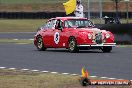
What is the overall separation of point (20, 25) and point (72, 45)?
114ft

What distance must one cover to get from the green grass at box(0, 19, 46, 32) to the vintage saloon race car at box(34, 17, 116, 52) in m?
27.9

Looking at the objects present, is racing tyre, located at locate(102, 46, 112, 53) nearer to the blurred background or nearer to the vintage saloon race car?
the vintage saloon race car

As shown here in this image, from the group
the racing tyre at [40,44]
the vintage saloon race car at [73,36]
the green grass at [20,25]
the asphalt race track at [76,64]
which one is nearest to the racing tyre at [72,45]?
the vintage saloon race car at [73,36]

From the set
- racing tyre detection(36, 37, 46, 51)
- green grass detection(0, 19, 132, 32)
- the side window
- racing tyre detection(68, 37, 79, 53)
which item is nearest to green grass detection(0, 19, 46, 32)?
green grass detection(0, 19, 132, 32)

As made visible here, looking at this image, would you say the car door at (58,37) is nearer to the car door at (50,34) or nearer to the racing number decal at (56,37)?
the racing number decal at (56,37)

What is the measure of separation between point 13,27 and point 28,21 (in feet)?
12.5

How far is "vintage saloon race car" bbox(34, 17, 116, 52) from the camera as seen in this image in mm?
23953

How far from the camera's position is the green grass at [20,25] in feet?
182

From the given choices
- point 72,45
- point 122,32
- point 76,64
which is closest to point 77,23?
point 72,45

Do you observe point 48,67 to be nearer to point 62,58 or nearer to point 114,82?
point 62,58

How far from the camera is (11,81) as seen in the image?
13.3m

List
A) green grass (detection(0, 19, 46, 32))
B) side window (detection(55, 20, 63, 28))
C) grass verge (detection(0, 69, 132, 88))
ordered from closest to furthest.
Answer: grass verge (detection(0, 69, 132, 88)) < side window (detection(55, 20, 63, 28)) < green grass (detection(0, 19, 46, 32))

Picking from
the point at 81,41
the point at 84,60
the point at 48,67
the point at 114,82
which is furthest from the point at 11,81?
the point at 81,41

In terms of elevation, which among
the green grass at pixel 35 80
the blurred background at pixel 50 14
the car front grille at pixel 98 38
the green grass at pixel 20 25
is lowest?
the green grass at pixel 20 25
